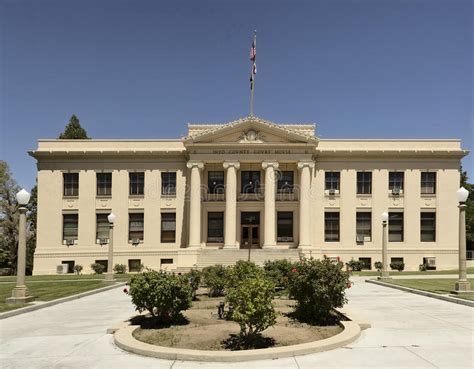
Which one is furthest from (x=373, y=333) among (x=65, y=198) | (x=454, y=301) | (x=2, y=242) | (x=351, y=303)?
(x=2, y=242)

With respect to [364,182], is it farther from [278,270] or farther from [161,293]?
[161,293]

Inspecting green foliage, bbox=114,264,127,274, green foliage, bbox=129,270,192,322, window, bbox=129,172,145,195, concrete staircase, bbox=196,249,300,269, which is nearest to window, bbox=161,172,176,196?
window, bbox=129,172,145,195

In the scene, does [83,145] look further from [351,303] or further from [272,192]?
[351,303]

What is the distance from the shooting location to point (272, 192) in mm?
38344

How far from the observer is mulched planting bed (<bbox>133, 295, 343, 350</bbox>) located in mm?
9086

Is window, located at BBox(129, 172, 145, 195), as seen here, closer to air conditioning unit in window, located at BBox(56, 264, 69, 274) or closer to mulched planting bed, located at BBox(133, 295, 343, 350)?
air conditioning unit in window, located at BBox(56, 264, 69, 274)

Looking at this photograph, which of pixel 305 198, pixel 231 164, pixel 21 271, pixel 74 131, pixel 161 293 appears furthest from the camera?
pixel 74 131

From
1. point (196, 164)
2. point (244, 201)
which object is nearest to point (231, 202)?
point (244, 201)

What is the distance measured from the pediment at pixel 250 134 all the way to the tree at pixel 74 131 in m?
26.6

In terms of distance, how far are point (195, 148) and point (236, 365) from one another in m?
31.7

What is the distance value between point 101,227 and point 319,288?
108 feet

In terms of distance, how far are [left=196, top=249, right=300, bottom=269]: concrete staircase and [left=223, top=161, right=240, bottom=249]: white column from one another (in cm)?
179

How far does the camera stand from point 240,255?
35.9 m

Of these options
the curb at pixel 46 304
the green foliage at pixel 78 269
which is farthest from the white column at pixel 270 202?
the curb at pixel 46 304
